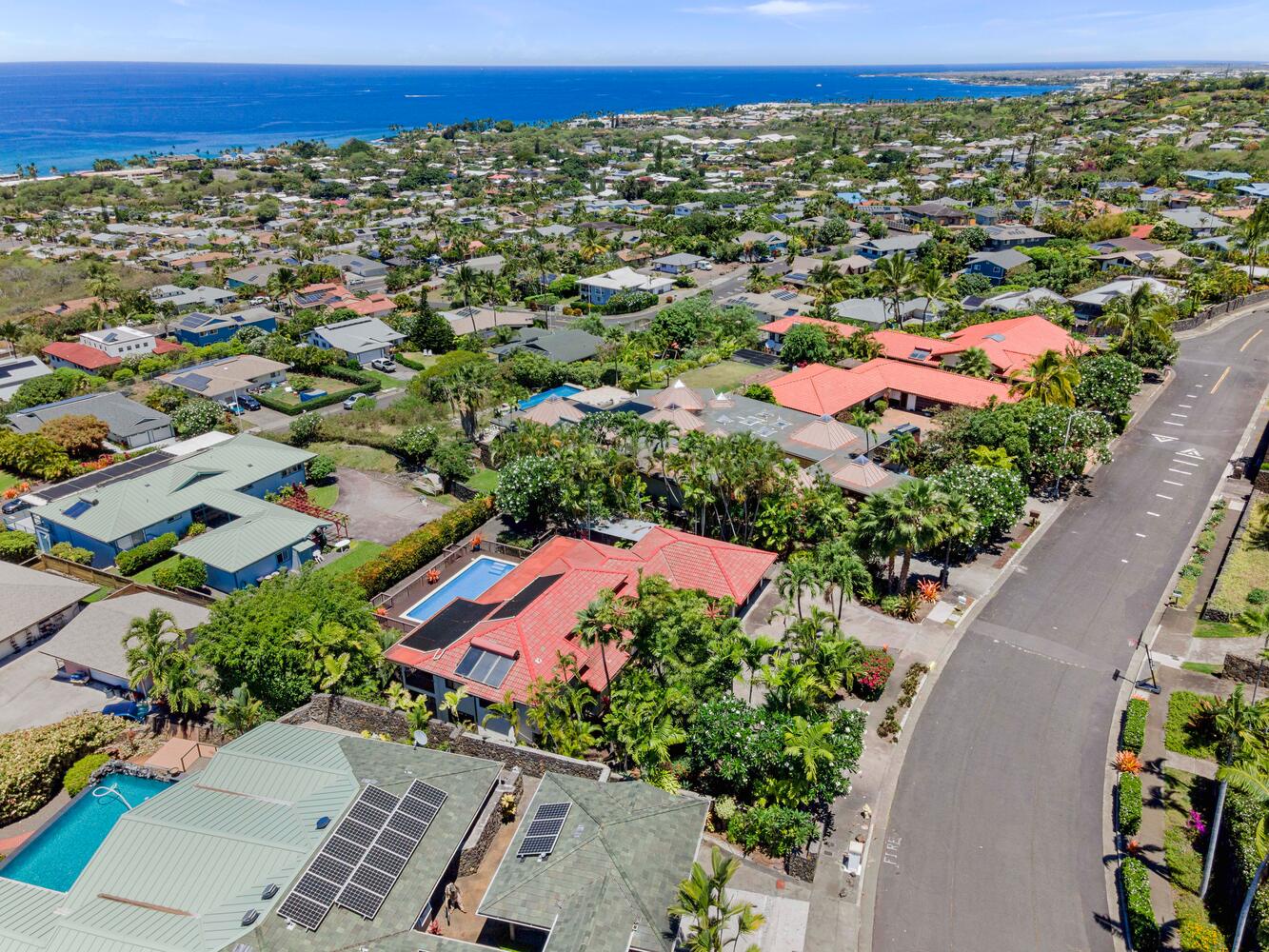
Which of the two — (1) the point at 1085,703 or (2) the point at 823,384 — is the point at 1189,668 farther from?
(2) the point at 823,384

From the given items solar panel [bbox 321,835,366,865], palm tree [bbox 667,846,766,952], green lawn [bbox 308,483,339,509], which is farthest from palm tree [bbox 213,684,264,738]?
green lawn [bbox 308,483,339,509]

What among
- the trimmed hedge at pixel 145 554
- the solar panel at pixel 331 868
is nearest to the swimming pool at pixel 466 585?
the trimmed hedge at pixel 145 554

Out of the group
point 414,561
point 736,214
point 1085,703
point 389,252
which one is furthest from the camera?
point 736,214

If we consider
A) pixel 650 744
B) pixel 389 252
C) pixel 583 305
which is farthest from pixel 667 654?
pixel 389 252

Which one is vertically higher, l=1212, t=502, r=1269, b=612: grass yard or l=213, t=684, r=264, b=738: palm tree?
l=213, t=684, r=264, b=738: palm tree

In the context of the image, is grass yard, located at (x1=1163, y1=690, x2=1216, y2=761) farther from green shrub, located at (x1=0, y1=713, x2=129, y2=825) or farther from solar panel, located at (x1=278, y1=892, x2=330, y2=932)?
green shrub, located at (x1=0, y1=713, x2=129, y2=825)

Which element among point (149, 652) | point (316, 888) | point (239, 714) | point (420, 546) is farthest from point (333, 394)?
point (316, 888)
